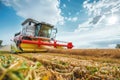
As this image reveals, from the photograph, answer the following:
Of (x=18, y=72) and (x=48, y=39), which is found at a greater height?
(x=48, y=39)

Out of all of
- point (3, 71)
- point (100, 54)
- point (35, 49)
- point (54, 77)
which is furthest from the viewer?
point (35, 49)

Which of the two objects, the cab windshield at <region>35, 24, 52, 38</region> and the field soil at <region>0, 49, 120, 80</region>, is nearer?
the field soil at <region>0, 49, 120, 80</region>

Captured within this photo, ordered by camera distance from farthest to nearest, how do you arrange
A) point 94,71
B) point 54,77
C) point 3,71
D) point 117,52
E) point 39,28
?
point 39,28
point 117,52
point 94,71
point 54,77
point 3,71

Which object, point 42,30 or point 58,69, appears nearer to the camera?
point 58,69

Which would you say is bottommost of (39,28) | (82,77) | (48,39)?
(82,77)

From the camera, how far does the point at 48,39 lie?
21156 mm

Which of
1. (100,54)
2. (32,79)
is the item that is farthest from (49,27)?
(32,79)

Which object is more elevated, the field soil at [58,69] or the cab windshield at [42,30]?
the cab windshield at [42,30]

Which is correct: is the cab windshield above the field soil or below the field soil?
above

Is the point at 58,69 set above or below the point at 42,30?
below

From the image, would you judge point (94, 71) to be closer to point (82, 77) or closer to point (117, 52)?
point (82, 77)

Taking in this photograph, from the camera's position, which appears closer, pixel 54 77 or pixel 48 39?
pixel 54 77

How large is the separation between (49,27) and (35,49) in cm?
594

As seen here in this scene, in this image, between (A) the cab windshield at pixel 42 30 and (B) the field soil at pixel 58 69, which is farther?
(A) the cab windshield at pixel 42 30
